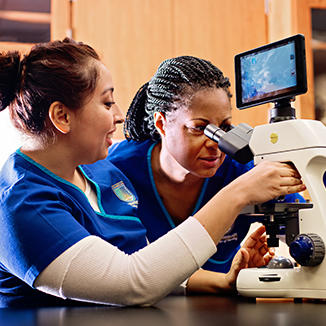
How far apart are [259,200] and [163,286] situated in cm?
23

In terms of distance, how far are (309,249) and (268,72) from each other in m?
0.34

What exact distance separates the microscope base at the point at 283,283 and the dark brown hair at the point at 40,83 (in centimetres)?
50

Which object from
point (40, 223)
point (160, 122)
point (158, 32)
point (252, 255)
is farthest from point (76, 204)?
point (158, 32)

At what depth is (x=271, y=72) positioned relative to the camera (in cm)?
94

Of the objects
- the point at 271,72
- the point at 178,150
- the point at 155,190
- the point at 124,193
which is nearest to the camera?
the point at 271,72

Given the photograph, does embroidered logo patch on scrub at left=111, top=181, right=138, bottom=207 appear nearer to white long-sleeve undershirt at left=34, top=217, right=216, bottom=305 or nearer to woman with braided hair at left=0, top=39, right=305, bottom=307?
woman with braided hair at left=0, top=39, right=305, bottom=307

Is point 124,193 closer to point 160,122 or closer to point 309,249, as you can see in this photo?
point 160,122

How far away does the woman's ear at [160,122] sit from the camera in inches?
54.8

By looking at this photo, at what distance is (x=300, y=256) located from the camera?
0.86 m

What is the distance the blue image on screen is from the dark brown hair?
0.34m

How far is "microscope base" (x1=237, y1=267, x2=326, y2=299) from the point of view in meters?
0.86

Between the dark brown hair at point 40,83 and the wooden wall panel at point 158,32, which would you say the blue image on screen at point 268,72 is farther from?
the wooden wall panel at point 158,32

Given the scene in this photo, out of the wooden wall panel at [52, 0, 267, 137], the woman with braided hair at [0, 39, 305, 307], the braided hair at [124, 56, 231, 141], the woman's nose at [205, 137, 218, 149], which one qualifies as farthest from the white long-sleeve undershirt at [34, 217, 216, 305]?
the wooden wall panel at [52, 0, 267, 137]

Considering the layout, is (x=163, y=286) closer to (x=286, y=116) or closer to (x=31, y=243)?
(x=31, y=243)
